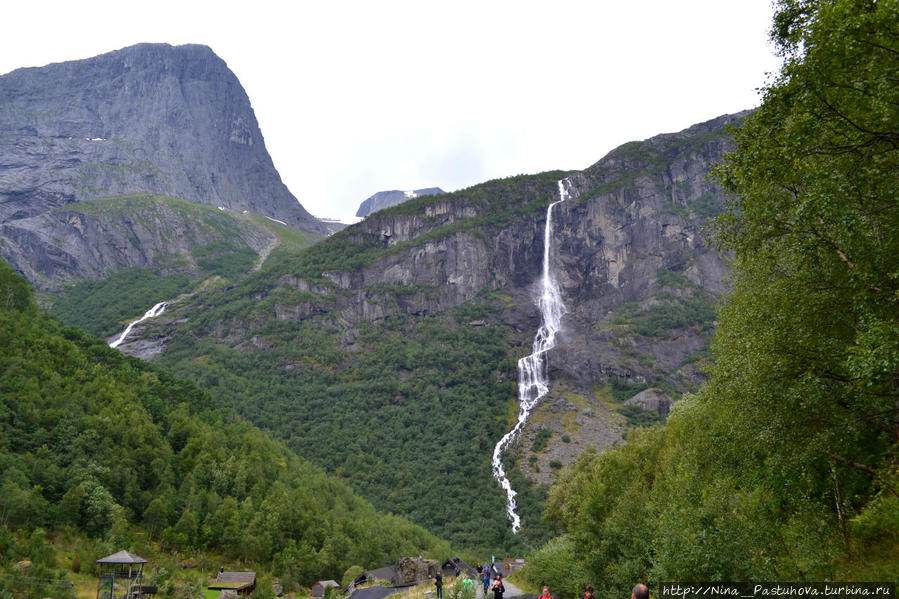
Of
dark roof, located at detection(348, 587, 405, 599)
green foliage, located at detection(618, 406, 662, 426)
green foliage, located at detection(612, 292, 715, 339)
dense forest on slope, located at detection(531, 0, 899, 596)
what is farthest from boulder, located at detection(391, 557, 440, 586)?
green foliage, located at detection(612, 292, 715, 339)

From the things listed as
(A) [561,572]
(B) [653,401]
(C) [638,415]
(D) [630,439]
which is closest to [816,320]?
(A) [561,572]

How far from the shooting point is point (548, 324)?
171 m

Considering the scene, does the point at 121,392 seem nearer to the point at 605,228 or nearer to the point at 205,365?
the point at 205,365

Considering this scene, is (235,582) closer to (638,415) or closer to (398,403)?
(638,415)

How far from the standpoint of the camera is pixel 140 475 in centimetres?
5844

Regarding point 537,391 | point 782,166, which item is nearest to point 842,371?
point 782,166

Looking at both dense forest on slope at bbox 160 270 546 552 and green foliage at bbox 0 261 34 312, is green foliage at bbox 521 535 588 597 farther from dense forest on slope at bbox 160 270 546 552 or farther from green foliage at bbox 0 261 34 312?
green foliage at bbox 0 261 34 312

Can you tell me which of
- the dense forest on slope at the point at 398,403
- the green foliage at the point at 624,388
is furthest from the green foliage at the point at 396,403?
the green foliage at the point at 624,388

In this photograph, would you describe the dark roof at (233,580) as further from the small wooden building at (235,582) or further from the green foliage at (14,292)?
the green foliage at (14,292)

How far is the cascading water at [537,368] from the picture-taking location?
358 ft

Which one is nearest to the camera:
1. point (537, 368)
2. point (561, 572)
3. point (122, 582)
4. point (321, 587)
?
point (561, 572)

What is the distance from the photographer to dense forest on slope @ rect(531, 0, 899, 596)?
43.8 feet

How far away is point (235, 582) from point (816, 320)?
1935 inches

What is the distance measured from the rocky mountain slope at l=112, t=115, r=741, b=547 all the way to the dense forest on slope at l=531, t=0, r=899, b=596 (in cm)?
7585
